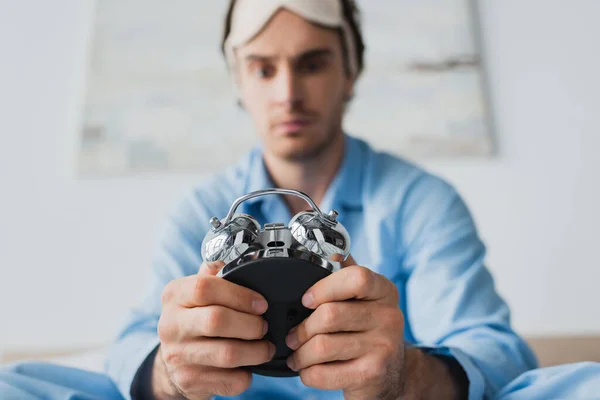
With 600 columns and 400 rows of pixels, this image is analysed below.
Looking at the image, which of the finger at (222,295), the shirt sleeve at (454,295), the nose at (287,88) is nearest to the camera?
the finger at (222,295)

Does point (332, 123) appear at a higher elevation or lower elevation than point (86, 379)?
higher

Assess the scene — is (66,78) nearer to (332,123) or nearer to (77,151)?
(77,151)

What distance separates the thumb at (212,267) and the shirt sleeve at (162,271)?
1.04 ft

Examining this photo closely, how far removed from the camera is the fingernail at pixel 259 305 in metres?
0.50

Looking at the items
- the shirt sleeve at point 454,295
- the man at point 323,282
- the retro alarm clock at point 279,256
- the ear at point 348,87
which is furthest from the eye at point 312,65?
the retro alarm clock at point 279,256

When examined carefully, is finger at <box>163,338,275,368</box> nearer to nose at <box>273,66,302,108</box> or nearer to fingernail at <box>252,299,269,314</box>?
fingernail at <box>252,299,269,314</box>

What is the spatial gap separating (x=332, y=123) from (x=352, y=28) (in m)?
0.24

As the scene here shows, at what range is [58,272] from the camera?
1.87 m

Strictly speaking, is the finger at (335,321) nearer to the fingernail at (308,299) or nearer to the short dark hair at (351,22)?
the fingernail at (308,299)

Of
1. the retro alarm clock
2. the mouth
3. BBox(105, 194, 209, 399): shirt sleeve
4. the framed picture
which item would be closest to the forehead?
the mouth

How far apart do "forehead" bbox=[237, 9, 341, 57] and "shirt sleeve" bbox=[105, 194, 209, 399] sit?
0.33 m

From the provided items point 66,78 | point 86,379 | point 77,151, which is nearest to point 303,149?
point 86,379

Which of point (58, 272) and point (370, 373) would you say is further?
point (58, 272)

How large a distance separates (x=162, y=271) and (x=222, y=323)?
0.56m
